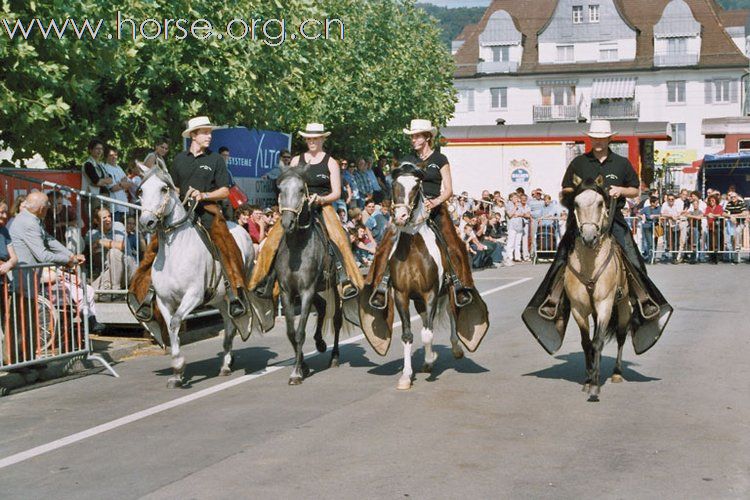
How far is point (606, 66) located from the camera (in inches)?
3585

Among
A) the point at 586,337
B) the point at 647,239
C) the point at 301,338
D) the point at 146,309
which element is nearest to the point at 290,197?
the point at 301,338

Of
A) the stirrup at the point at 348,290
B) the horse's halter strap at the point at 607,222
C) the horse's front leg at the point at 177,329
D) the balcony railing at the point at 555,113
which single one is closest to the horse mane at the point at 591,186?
the horse's halter strap at the point at 607,222

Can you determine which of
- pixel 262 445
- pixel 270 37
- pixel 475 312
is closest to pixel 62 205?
pixel 475 312

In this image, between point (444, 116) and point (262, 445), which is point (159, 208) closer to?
point (262, 445)

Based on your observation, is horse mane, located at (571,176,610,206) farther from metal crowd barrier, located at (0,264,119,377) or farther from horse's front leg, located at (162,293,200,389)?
metal crowd barrier, located at (0,264,119,377)

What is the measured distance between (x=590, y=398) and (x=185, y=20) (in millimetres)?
15089

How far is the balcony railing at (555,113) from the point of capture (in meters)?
91.1

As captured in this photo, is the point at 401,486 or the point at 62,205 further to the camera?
the point at 62,205

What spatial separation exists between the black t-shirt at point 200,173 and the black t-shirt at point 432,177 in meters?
2.11

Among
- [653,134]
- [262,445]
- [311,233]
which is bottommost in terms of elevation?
[262,445]

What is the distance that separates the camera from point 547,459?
24.5 ft

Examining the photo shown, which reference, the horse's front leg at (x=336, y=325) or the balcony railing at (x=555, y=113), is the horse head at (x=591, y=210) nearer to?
the horse's front leg at (x=336, y=325)

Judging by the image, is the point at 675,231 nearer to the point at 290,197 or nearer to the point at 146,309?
the point at 290,197

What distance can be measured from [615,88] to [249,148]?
233 feet
